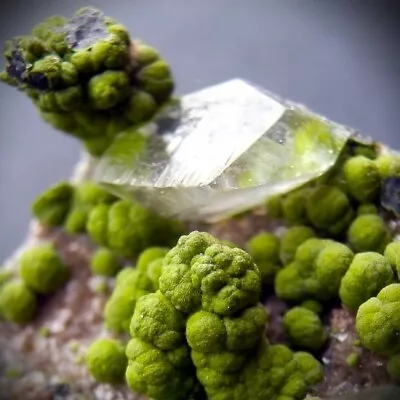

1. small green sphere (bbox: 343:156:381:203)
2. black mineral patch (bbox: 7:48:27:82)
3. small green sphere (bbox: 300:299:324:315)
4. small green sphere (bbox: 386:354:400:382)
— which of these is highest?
black mineral patch (bbox: 7:48:27:82)

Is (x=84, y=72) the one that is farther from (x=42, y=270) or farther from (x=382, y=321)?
(x=382, y=321)

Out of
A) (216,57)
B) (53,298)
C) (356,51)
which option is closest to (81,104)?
(53,298)

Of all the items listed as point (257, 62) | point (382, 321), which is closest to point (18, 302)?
point (382, 321)

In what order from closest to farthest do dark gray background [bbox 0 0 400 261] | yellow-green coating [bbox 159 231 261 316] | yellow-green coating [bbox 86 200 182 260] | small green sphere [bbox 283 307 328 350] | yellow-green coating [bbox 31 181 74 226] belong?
1. yellow-green coating [bbox 159 231 261 316]
2. small green sphere [bbox 283 307 328 350]
3. yellow-green coating [bbox 86 200 182 260]
4. yellow-green coating [bbox 31 181 74 226]
5. dark gray background [bbox 0 0 400 261]

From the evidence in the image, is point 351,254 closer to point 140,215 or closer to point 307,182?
point 307,182

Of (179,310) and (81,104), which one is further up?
(81,104)

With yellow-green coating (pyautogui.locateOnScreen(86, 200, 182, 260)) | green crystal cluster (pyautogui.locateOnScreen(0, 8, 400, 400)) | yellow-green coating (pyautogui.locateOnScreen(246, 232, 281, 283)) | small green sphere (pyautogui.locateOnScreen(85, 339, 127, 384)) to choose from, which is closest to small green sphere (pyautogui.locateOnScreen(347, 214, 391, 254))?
green crystal cluster (pyautogui.locateOnScreen(0, 8, 400, 400))

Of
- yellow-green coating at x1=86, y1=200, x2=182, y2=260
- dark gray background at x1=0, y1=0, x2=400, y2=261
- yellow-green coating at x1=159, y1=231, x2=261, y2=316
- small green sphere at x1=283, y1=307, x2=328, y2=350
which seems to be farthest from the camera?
dark gray background at x1=0, y1=0, x2=400, y2=261

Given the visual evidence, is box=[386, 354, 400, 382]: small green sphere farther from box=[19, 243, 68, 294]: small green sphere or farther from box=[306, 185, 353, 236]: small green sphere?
box=[19, 243, 68, 294]: small green sphere
